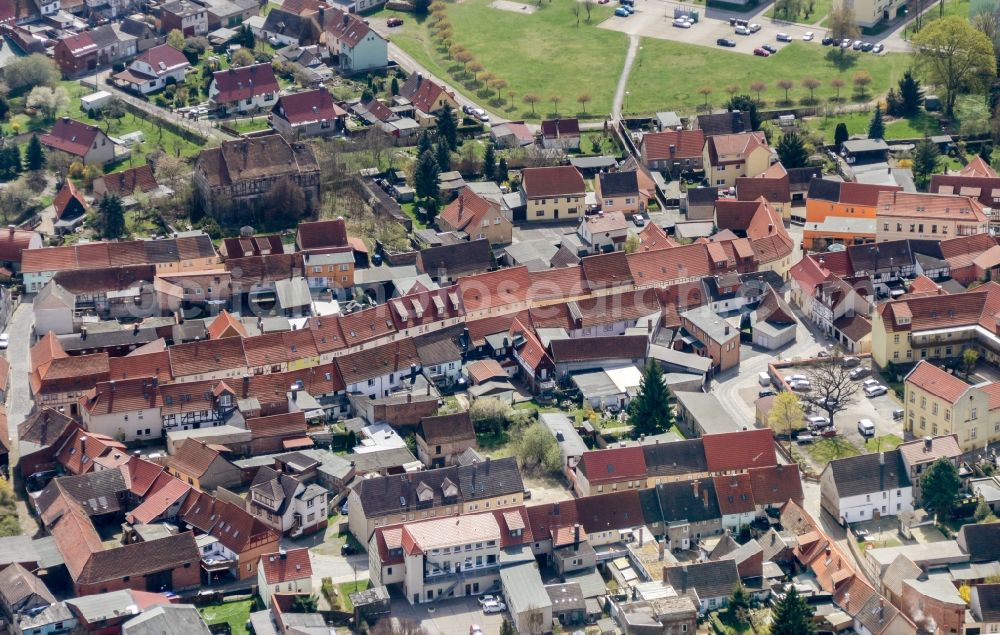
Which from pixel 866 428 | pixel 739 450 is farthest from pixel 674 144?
pixel 739 450

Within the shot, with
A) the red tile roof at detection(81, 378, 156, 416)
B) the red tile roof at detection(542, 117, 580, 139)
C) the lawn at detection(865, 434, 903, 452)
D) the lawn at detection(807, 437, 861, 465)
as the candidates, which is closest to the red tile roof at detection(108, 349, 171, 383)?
the red tile roof at detection(81, 378, 156, 416)

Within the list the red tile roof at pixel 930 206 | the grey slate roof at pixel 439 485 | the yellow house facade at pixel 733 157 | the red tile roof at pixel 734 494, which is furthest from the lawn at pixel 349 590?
the yellow house facade at pixel 733 157

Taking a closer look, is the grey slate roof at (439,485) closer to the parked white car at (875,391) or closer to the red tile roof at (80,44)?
the parked white car at (875,391)

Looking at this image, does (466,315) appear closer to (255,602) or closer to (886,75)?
(255,602)

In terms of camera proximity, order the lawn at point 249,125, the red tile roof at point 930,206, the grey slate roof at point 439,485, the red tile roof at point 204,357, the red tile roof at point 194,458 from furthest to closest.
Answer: the lawn at point 249,125 < the red tile roof at point 930,206 < the red tile roof at point 204,357 < the red tile roof at point 194,458 < the grey slate roof at point 439,485

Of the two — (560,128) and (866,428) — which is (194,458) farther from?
(560,128)

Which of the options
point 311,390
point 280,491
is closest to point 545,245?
point 311,390

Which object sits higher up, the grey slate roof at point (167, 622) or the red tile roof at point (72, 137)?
the grey slate roof at point (167, 622)
